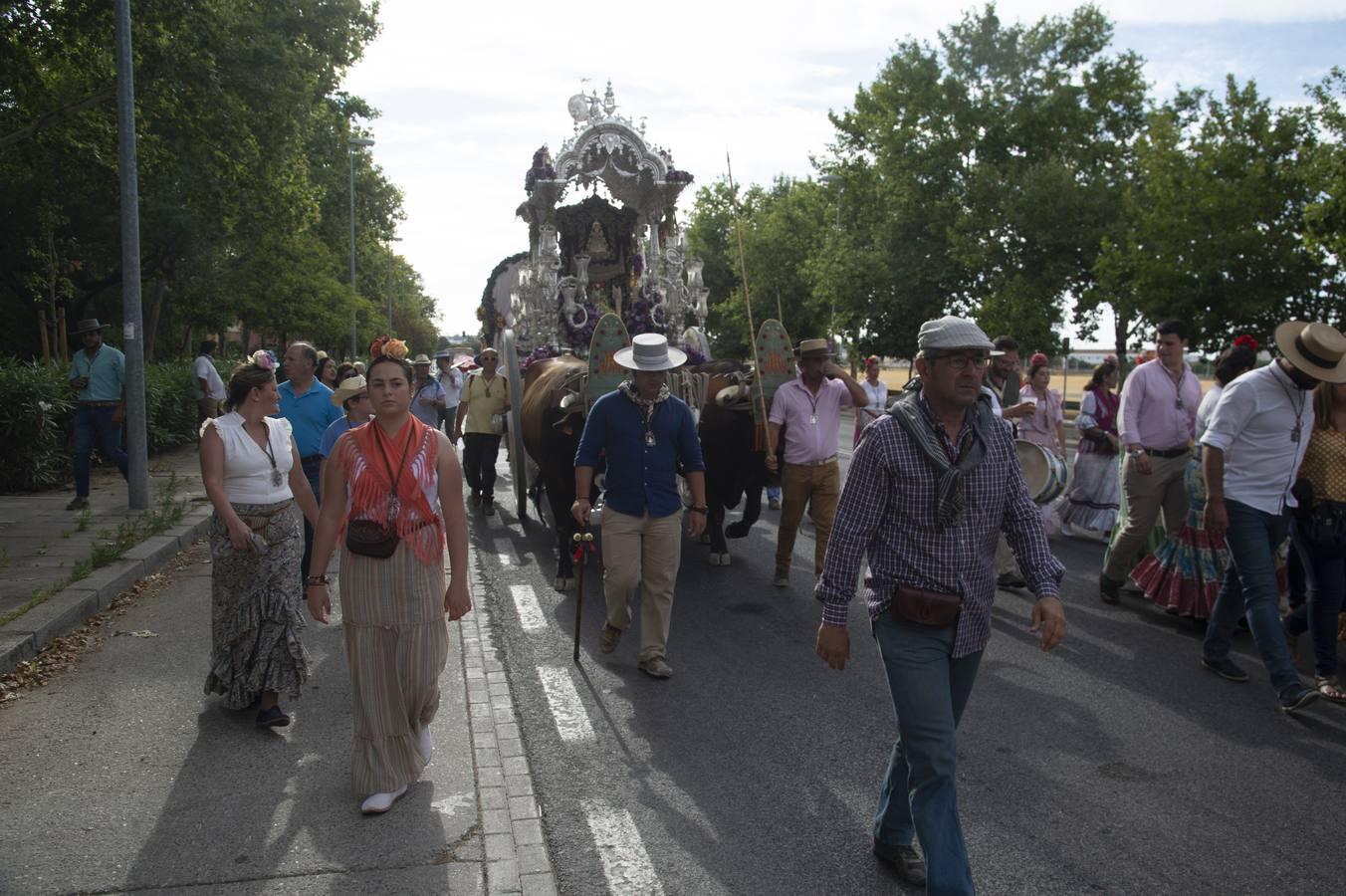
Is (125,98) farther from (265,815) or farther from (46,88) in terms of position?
(265,815)

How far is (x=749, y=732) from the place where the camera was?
17.9ft

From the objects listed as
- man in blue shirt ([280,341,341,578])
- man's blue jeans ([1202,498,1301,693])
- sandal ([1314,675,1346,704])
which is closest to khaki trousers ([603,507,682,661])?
man in blue shirt ([280,341,341,578])

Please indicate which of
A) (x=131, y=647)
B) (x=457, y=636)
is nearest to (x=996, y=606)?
(x=457, y=636)

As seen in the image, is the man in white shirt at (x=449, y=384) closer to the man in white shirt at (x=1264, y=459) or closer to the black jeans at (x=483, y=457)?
the black jeans at (x=483, y=457)

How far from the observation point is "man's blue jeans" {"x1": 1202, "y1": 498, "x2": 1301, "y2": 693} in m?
5.71

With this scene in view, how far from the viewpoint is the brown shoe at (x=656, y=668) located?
6333mm

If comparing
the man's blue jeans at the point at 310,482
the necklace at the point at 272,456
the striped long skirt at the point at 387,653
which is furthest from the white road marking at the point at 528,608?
the striped long skirt at the point at 387,653

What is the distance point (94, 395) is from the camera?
38.2 feet

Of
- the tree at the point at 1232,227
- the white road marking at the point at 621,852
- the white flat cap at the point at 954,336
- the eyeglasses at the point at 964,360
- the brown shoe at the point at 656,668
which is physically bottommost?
the white road marking at the point at 621,852

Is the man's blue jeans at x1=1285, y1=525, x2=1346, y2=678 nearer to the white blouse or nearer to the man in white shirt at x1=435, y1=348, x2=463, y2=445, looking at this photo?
the white blouse

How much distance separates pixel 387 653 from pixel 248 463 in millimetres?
1480

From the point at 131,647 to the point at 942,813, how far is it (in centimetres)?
538

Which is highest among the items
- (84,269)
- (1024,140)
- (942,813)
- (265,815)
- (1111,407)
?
(1024,140)

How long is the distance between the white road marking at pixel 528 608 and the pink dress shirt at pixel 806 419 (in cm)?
214
